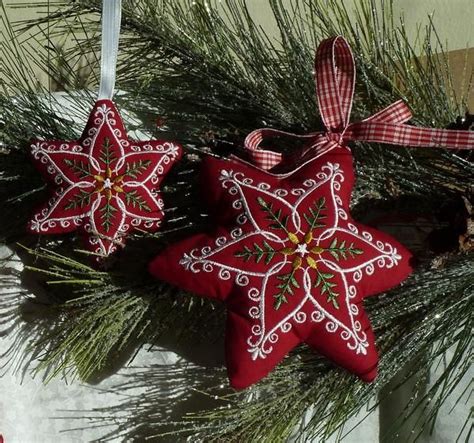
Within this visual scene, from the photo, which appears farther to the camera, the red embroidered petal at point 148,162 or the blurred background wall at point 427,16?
the blurred background wall at point 427,16

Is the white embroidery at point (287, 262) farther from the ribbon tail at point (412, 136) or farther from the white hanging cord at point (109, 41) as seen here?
the white hanging cord at point (109, 41)

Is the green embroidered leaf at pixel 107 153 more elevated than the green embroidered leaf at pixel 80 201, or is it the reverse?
the green embroidered leaf at pixel 107 153

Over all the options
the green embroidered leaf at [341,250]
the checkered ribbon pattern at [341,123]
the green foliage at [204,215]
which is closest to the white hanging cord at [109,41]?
the green foliage at [204,215]

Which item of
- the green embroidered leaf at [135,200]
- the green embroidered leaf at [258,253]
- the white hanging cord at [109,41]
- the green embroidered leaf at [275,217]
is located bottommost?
the green embroidered leaf at [258,253]

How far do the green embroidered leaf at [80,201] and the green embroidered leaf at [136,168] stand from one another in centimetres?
4

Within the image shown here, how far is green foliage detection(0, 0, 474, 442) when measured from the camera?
58cm

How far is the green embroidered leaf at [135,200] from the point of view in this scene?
0.59 metres

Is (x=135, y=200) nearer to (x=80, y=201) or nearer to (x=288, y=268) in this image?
(x=80, y=201)

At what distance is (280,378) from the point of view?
1.98 feet

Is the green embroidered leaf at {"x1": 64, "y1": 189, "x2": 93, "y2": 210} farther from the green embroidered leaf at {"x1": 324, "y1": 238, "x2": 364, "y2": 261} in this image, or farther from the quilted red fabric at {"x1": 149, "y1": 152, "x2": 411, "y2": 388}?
the green embroidered leaf at {"x1": 324, "y1": 238, "x2": 364, "y2": 261}

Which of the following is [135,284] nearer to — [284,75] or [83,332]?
[83,332]

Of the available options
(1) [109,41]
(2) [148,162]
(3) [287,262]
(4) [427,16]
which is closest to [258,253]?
→ (3) [287,262]

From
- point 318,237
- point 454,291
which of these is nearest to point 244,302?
point 318,237

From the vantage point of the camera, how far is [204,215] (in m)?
0.59
